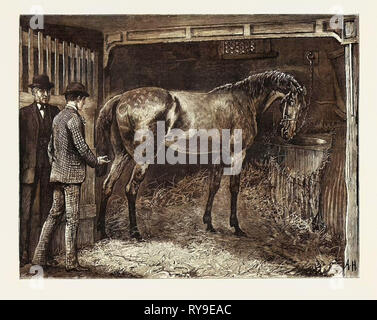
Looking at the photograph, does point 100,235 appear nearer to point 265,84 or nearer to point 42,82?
point 42,82

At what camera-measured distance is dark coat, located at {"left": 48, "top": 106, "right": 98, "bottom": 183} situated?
7266 mm

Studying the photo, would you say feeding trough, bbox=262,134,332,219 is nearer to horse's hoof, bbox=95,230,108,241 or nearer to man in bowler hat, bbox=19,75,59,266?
horse's hoof, bbox=95,230,108,241

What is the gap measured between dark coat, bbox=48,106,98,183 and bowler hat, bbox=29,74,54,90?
28 cm

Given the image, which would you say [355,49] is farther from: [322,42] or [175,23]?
[175,23]

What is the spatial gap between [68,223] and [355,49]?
11.1 ft

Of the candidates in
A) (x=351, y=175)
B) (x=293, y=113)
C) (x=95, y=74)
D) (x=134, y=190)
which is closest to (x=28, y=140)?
(x=95, y=74)

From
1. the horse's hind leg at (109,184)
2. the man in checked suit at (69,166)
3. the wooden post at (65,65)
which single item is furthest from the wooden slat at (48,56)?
the horse's hind leg at (109,184)

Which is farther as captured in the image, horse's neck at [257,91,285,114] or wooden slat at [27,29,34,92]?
horse's neck at [257,91,285,114]

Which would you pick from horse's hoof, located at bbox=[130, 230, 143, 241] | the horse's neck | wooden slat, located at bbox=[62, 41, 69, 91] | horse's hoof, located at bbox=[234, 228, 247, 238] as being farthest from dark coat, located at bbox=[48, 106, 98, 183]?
the horse's neck

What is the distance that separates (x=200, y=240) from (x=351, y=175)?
1.67 m

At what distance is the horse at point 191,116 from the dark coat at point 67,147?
18cm

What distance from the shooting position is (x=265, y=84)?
734 cm

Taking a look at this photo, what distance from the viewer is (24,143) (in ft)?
23.8
